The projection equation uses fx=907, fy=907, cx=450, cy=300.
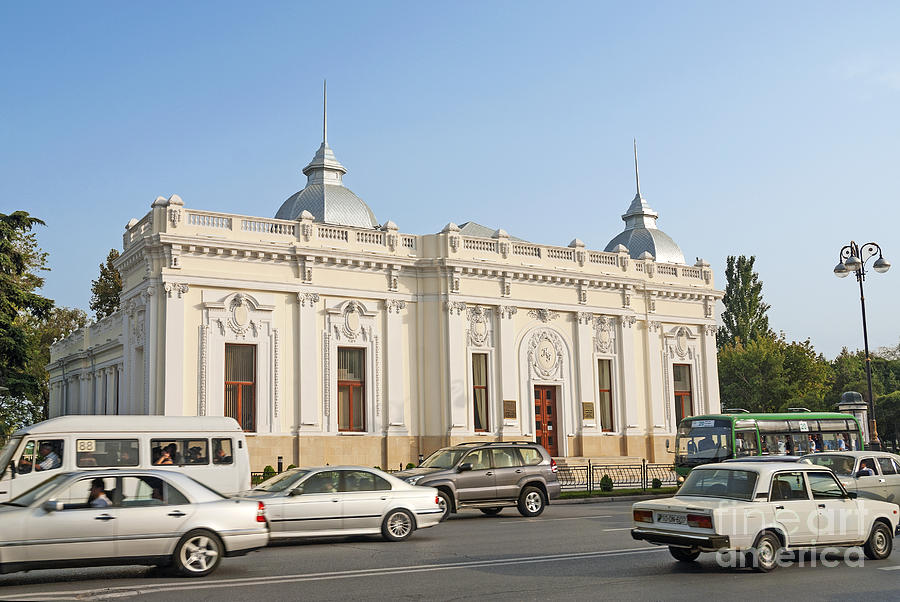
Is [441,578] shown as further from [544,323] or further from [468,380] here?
[544,323]

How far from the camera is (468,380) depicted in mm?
37125

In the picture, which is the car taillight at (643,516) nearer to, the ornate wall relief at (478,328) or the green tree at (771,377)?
the ornate wall relief at (478,328)

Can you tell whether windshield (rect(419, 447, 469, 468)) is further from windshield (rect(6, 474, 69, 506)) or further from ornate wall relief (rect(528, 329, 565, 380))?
ornate wall relief (rect(528, 329, 565, 380))

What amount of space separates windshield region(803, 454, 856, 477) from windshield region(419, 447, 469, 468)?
26.3ft

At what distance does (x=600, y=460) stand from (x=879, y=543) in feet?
84.9

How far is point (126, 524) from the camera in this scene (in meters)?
11.4

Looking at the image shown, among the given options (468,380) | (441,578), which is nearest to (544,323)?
(468,380)

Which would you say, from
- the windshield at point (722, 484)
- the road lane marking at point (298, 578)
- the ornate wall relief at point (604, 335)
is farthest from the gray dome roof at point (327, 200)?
the windshield at point (722, 484)

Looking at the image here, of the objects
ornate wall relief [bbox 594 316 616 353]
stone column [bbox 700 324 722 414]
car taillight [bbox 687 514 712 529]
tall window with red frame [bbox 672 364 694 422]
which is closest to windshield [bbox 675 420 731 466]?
ornate wall relief [bbox 594 316 616 353]

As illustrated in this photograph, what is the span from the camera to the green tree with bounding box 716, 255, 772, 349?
246ft

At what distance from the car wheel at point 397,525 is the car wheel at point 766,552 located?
653 centimetres

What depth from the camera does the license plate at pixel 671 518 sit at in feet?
39.7

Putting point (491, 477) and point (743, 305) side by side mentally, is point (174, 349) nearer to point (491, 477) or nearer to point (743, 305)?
point (491, 477)

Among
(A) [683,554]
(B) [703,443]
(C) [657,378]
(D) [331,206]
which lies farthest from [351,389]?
(A) [683,554]
